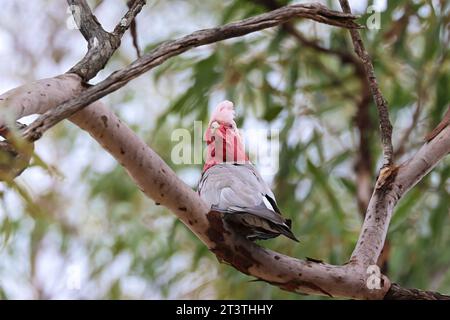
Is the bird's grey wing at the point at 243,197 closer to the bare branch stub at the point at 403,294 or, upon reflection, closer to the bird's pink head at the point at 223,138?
the bird's pink head at the point at 223,138

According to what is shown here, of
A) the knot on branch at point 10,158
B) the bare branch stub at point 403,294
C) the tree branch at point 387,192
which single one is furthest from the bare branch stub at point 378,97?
the knot on branch at point 10,158

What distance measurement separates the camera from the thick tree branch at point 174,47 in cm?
55

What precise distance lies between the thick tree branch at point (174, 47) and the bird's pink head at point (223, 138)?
3.6 inches

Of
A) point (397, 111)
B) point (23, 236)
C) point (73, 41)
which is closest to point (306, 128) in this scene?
point (397, 111)

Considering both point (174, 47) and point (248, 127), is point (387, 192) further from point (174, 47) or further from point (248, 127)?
point (248, 127)

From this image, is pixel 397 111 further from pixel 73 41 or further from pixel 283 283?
pixel 283 283

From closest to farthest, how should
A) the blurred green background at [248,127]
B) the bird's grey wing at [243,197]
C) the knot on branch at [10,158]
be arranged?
the knot on branch at [10,158] < the bird's grey wing at [243,197] < the blurred green background at [248,127]

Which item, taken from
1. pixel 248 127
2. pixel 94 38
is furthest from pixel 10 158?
pixel 248 127

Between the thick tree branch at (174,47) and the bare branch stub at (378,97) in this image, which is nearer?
the thick tree branch at (174,47)

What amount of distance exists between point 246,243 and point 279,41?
107cm

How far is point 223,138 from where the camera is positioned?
2.45 feet

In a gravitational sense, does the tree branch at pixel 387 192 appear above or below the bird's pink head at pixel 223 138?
below

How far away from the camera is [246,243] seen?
69 cm

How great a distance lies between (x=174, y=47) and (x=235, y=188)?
0.15 m
